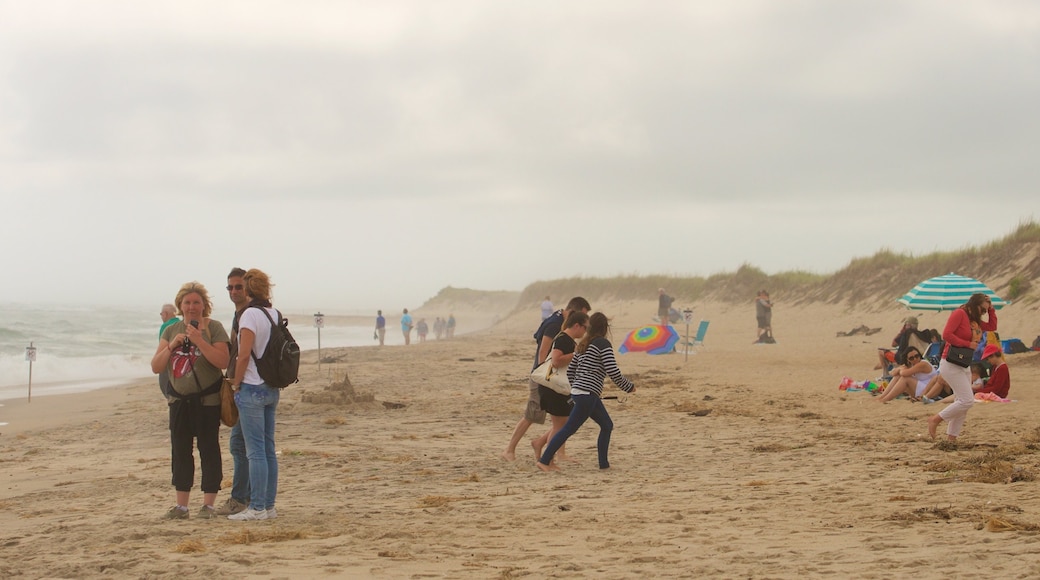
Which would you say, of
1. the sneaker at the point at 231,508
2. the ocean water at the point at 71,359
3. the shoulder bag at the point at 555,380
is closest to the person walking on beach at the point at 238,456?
the sneaker at the point at 231,508

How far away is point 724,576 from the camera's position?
4801 mm

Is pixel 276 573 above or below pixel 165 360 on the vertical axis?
below

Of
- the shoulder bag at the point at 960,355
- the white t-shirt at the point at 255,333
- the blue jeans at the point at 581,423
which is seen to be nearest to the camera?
the white t-shirt at the point at 255,333

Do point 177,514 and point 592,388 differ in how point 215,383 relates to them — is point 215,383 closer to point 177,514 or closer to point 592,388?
point 177,514

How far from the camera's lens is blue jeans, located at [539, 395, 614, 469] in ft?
28.9

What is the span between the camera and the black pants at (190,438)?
6.64 metres

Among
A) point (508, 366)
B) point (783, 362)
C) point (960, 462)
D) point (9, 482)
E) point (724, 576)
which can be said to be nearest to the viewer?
point (724, 576)

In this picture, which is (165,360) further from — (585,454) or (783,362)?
(783,362)

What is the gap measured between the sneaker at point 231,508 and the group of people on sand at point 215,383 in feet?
0.32

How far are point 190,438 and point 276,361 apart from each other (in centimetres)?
89

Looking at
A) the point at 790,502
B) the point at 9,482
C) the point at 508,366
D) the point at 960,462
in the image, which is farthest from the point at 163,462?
the point at 508,366

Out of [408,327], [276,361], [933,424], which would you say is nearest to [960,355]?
[933,424]

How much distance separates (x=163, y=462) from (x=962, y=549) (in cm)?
762

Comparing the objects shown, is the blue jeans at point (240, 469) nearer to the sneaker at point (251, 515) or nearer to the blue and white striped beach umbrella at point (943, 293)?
the sneaker at point (251, 515)
